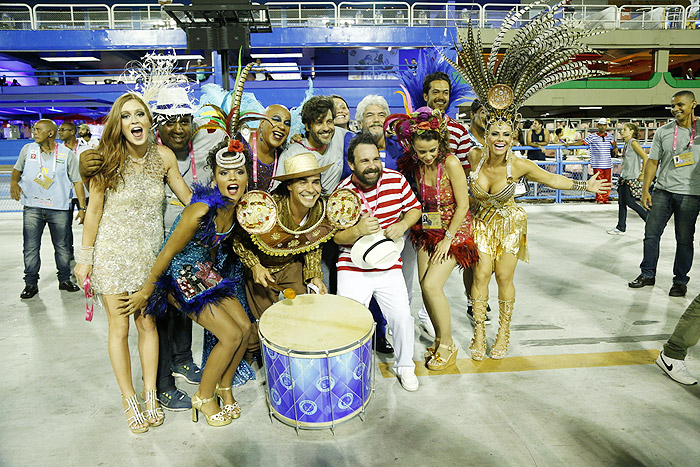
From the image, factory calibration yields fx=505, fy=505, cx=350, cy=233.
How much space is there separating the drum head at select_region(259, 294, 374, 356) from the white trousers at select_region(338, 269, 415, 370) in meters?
0.27

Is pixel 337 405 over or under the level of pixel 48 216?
under

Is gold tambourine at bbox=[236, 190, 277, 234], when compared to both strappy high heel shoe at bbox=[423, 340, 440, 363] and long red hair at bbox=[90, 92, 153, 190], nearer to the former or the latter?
long red hair at bbox=[90, 92, 153, 190]

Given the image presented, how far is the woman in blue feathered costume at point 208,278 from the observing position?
2510mm

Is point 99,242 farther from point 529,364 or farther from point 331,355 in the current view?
point 529,364

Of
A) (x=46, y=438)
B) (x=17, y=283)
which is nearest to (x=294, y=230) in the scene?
(x=46, y=438)

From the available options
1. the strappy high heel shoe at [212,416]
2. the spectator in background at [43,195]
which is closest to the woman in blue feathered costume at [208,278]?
the strappy high heel shoe at [212,416]

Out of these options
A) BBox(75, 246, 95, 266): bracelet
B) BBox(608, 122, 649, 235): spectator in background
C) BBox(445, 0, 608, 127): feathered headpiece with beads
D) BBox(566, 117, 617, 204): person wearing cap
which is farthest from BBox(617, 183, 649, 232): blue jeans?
BBox(75, 246, 95, 266): bracelet

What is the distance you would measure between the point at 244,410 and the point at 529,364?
6.18 feet

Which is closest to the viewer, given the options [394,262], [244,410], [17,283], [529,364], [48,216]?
[244,410]

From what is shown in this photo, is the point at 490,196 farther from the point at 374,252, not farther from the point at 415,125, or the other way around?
the point at 374,252

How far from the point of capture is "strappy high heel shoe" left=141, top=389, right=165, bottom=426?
2740mm

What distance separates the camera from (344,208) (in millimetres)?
2932

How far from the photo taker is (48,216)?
524cm

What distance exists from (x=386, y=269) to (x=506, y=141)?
3.72 feet
